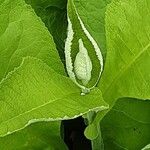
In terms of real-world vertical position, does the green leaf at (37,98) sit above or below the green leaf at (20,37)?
below

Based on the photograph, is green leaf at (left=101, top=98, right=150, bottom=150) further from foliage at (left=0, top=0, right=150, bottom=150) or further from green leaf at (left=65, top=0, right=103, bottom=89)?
green leaf at (left=65, top=0, right=103, bottom=89)

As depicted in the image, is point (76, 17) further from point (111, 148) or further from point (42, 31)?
point (111, 148)

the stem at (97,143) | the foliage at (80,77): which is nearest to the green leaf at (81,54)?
the foliage at (80,77)

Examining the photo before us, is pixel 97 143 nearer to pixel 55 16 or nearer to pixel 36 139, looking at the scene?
pixel 36 139

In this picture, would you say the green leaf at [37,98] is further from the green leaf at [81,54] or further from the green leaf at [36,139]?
the green leaf at [36,139]

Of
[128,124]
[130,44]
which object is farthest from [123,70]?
[128,124]

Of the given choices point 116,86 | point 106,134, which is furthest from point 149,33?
point 106,134
